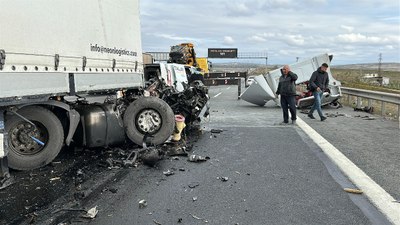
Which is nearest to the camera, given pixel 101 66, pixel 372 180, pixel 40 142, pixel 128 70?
pixel 372 180

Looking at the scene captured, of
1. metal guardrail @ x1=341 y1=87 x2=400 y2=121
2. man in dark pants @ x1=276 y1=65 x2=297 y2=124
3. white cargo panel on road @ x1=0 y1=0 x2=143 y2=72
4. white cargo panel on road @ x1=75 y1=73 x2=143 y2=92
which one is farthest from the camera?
metal guardrail @ x1=341 y1=87 x2=400 y2=121

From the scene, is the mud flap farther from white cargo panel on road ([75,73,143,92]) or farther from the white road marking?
the white road marking

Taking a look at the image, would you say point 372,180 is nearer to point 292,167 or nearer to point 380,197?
point 380,197

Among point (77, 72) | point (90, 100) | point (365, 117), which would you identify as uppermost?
point (77, 72)

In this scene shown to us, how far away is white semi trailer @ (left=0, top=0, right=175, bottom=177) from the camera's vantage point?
493 cm

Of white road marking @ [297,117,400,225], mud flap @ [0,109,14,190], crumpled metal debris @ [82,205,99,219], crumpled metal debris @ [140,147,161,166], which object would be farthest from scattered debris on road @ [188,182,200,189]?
mud flap @ [0,109,14,190]

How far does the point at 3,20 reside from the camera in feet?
15.2

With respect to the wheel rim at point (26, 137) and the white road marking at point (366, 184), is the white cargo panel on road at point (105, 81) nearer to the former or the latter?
the wheel rim at point (26, 137)

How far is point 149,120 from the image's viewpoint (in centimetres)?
785

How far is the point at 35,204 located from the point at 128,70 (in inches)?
156

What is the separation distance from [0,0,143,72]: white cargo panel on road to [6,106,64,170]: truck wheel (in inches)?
29.3

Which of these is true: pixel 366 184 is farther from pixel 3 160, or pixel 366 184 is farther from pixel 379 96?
pixel 379 96

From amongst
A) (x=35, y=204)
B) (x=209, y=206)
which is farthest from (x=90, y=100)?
(x=209, y=206)

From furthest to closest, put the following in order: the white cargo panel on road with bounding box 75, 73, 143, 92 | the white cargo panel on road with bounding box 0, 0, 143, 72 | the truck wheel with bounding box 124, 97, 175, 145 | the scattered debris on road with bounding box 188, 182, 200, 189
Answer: the truck wheel with bounding box 124, 97, 175, 145 < the white cargo panel on road with bounding box 75, 73, 143, 92 < the scattered debris on road with bounding box 188, 182, 200, 189 < the white cargo panel on road with bounding box 0, 0, 143, 72
